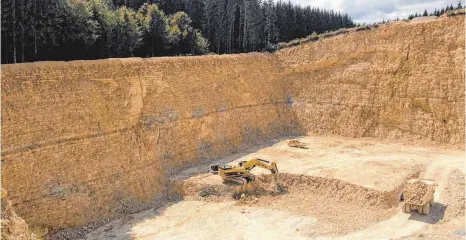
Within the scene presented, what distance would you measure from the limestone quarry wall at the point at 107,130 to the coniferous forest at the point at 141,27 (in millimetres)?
4992

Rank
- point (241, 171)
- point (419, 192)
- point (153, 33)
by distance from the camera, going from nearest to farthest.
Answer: point (419, 192)
point (241, 171)
point (153, 33)

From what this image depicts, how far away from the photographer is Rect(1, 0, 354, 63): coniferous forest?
22.7 meters

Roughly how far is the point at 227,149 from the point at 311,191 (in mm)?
6731

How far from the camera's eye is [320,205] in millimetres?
18953

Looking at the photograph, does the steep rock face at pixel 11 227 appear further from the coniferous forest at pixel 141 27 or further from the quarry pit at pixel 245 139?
the coniferous forest at pixel 141 27

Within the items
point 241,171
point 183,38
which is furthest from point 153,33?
point 241,171

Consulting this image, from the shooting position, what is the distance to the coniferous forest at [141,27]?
22.7m

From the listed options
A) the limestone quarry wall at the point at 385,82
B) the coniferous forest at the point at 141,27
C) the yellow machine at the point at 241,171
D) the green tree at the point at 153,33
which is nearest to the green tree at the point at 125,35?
the coniferous forest at the point at 141,27

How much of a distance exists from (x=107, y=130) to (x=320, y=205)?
10.1 m

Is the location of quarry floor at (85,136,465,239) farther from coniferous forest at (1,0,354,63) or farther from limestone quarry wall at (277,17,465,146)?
coniferous forest at (1,0,354,63)

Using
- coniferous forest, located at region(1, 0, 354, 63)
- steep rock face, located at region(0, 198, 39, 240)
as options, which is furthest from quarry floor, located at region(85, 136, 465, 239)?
coniferous forest, located at region(1, 0, 354, 63)

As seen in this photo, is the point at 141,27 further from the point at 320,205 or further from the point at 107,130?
the point at 320,205

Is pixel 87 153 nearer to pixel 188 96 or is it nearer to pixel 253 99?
pixel 188 96

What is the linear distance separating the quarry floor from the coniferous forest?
10.5 metres
